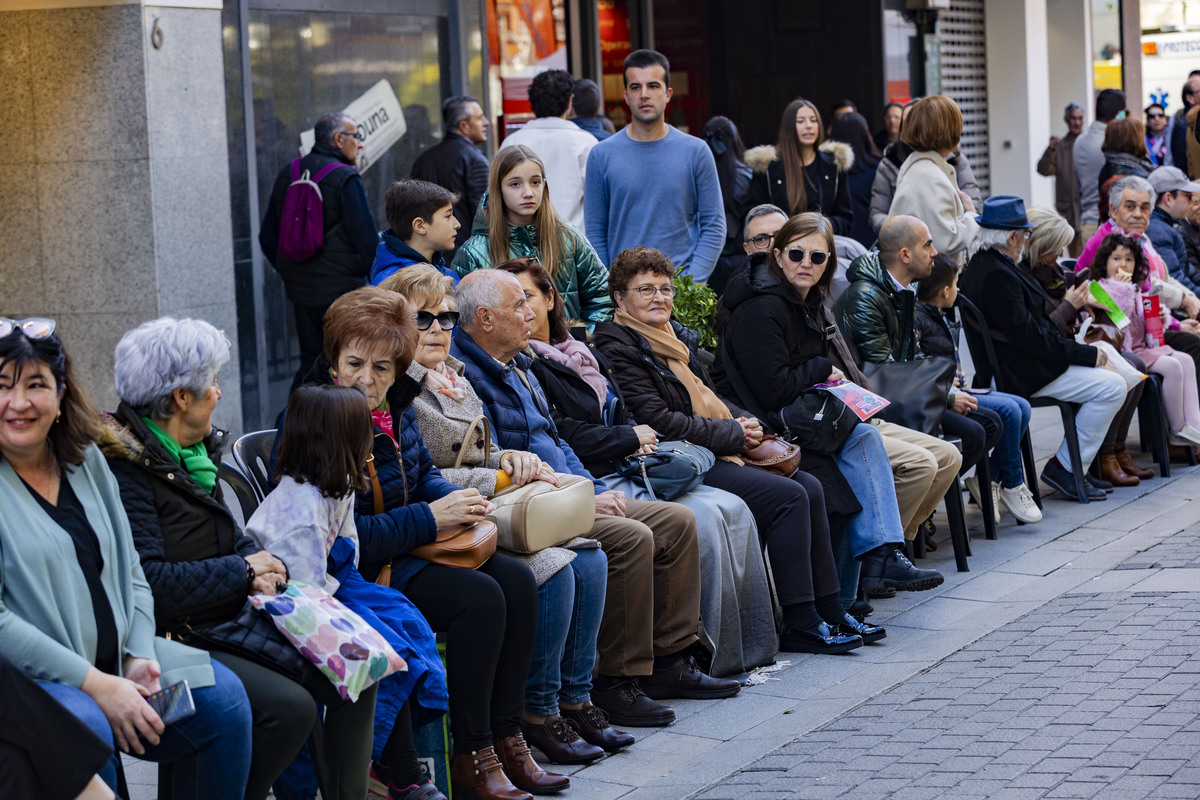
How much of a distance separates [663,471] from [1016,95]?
Answer: 1437 centimetres

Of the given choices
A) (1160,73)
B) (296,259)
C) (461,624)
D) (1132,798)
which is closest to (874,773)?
(1132,798)

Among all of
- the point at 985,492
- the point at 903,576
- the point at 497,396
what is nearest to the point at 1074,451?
the point at 985,492

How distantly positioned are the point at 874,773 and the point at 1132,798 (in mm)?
749

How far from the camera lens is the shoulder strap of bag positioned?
506 centimetres

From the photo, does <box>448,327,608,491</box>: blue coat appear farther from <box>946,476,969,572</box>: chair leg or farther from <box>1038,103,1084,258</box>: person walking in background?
<box>1038,103,1084,258</box>: person walking in background

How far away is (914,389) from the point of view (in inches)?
293

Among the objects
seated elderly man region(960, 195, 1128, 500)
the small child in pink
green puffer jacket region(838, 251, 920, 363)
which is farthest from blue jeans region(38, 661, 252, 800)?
the small child in pink

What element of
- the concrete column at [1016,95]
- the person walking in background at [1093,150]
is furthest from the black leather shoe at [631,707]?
the concrete column at [1016,95]

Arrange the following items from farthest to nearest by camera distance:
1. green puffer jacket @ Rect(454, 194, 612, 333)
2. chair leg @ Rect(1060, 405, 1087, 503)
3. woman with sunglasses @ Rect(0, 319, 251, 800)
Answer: chair leg @ Rect(1060, 405, 1087, 503) < green puffer jacket @ Rect(454, 194, 612, 333) < woman with sunglasses @ Rect(0, 319, 251, 800)

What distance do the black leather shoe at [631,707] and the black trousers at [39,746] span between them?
7.39ft

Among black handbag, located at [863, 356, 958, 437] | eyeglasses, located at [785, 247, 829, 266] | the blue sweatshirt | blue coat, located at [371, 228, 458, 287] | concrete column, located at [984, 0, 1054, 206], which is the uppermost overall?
concrete column, located at [984, 0, 1054, 206]

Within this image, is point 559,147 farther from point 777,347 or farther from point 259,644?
point 259,644

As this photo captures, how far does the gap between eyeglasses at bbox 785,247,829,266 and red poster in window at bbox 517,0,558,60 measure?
6979 millimetres

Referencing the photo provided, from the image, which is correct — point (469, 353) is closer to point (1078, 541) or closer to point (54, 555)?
point (54, 555)
